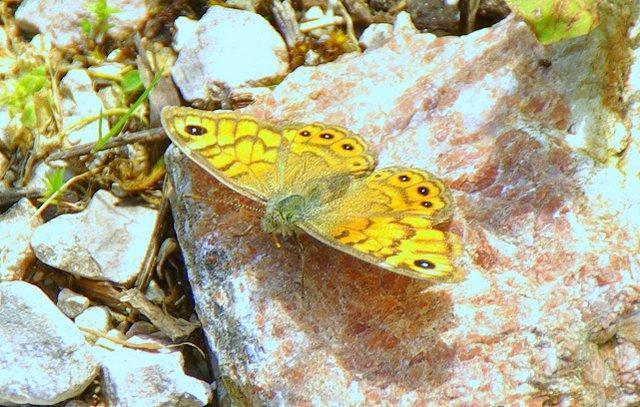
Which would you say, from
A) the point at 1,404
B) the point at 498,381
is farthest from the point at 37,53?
the point at 498,381

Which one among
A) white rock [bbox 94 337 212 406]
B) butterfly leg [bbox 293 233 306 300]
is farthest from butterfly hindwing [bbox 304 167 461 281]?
white rock [bbox 94 337 212 406]

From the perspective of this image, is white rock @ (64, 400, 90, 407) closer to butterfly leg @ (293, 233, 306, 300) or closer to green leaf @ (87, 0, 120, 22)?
butterfly leg @ (293, 233, 306, 300)

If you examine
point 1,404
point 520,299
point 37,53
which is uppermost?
point 37,53

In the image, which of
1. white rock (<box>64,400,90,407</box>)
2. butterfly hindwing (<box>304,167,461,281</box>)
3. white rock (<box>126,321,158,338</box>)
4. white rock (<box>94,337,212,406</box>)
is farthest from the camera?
white rock (<box>126,321,158,338</box>)

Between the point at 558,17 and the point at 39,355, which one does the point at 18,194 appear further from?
the point at 558,17

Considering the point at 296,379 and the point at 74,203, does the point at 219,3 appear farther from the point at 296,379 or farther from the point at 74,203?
the point at 296,379

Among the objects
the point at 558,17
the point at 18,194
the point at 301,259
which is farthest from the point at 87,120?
the point at 558,17

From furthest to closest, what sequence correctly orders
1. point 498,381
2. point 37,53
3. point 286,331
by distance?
1. point 37,53
2. point 286,331
3. point 498,381

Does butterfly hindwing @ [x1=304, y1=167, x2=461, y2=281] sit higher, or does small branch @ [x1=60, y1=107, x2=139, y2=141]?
butterfly hindwing @ [x1=304, y1=167, x2=461, y2=281]
